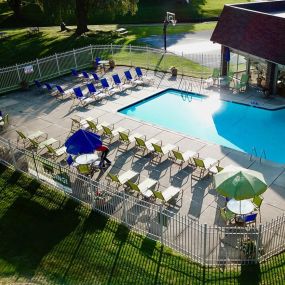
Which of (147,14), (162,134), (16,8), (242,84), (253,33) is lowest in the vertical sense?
(147,14)

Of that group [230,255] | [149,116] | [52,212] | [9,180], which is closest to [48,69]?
[149,116]

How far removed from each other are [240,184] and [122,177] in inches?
203

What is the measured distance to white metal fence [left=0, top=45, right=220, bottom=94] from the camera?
27.4 m

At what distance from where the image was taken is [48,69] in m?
29.2

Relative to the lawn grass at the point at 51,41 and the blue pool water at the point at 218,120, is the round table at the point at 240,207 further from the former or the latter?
the lawn grass at the point at 51,41

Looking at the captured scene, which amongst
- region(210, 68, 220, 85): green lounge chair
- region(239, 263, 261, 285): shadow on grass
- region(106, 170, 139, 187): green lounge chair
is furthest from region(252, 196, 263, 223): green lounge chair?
region(210, 68, 220, 85): green lounge chair

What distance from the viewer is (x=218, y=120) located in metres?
23.2

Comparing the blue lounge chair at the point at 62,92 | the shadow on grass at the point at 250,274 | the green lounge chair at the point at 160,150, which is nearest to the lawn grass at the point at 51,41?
the blue lounge chair at the point at 62,92

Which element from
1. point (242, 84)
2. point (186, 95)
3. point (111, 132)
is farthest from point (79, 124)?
point (242, 84)

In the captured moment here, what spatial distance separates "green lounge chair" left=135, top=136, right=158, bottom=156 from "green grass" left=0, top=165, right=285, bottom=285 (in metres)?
4.57

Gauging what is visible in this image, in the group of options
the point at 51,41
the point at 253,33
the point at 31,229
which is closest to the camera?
the point at 31,229

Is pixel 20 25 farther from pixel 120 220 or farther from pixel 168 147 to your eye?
pixel 120 220

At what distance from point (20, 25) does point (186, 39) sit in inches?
903

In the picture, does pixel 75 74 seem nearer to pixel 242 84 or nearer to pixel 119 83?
pixel 119 83
